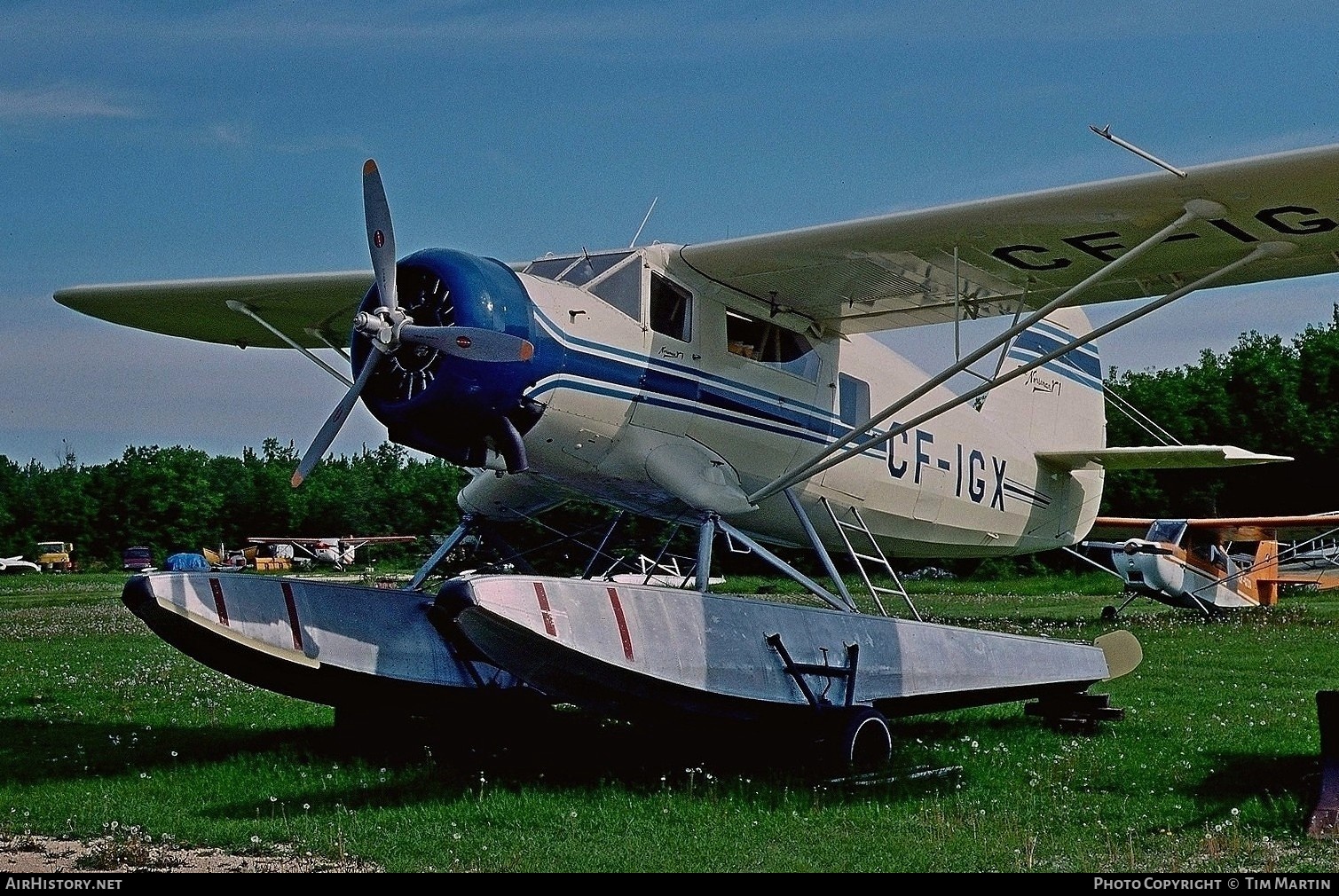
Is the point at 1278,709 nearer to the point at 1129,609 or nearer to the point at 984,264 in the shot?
the point at 984,264

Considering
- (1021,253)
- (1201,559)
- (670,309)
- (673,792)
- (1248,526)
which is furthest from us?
(1248,526)

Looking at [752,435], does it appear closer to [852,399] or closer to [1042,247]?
[852,399]

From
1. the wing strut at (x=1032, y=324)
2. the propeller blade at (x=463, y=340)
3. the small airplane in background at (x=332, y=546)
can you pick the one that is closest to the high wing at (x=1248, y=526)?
the wing strut at (x=1032, y=324)

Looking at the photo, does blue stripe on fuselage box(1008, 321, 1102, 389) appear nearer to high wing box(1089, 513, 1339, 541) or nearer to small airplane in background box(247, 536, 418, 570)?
high wing box(1089, 513, 1339, 541)

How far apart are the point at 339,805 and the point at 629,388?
3.11 meters

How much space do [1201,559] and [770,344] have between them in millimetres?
17343

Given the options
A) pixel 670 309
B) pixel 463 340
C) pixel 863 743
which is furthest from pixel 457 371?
pixel 863 743

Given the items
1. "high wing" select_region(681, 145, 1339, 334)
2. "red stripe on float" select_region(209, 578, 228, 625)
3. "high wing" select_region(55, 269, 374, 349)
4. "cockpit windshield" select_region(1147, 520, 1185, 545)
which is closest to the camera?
"high wing" select_region(681, 145, 1339, 334)

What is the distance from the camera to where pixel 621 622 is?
23.1 feet

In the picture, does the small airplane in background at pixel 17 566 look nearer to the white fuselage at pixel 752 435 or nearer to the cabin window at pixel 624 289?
the white fuselage at pixel 752 435

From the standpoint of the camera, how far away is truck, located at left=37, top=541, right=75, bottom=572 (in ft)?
211

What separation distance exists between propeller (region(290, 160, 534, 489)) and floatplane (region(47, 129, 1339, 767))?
0.02m

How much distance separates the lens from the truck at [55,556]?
64375 millimetres

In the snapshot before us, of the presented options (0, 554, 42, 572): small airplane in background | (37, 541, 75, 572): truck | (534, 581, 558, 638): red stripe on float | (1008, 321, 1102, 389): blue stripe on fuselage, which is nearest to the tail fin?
(1008, 321, 1102, 389): blue stripe on fuselage
